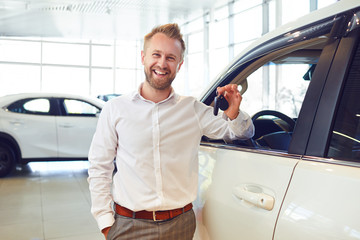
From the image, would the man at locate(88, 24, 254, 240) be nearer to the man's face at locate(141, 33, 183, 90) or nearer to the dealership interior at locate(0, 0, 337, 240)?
the man's face at locate(141, 33, 183, 90)

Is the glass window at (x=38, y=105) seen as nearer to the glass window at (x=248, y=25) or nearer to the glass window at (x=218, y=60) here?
the glass window at (x=248, y=25)

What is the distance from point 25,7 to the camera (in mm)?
13586

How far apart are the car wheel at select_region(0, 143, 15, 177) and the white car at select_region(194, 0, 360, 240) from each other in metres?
5.45

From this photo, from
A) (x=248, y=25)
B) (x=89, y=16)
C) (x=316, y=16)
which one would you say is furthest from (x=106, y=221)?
(x=89, y=16)

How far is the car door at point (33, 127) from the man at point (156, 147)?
4.86 meters

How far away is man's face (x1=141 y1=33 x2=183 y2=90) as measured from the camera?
1562mm

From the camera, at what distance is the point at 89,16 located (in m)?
15.4

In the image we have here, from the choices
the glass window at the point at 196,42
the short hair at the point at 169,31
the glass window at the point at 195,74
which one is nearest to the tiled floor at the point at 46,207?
the short hair at the point at 169,31

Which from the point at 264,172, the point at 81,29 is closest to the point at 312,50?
the point at 264,172

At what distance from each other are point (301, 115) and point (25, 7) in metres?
14.7

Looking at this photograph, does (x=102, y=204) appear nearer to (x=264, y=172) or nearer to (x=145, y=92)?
(x=145, y=92)

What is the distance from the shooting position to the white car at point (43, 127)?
597 cm

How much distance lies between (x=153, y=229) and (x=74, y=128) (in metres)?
5.06

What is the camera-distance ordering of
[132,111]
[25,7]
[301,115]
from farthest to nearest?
1. [25,7]
2. [132,111]
3. [301,115]
